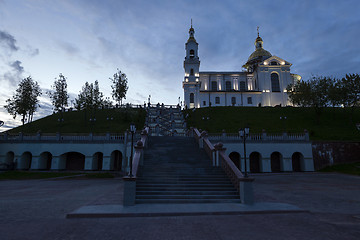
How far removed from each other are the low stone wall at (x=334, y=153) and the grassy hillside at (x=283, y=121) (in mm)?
2170

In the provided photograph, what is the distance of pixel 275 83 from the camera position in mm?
69000

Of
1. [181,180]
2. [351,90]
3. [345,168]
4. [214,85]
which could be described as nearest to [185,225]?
[181,180]

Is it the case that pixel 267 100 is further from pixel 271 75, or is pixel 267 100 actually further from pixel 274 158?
pixel 274 158

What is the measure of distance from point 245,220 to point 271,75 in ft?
234

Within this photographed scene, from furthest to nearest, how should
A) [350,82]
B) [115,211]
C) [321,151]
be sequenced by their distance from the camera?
[350,82] < [321,151] < [115,211]

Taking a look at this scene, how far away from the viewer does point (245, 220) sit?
25.1ft

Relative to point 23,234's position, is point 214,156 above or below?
above

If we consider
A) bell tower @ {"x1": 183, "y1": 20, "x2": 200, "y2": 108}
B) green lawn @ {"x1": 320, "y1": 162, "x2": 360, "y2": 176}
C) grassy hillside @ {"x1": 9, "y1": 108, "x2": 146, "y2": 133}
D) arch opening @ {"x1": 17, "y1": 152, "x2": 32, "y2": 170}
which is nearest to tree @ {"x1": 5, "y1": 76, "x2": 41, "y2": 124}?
grassy hillside @ {"x1": 9, "y1": 108, "x2": 146, "y2": 133}

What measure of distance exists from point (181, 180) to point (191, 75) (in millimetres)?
58452

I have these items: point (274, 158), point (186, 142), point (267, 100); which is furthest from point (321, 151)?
point (267, 100)

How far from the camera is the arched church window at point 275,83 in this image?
68.4 metres

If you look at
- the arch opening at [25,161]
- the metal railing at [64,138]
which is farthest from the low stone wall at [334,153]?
the arch opening at [25,161]

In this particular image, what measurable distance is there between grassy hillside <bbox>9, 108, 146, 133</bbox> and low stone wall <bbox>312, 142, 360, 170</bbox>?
1214 inches

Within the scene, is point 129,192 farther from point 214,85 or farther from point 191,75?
point 214,85
